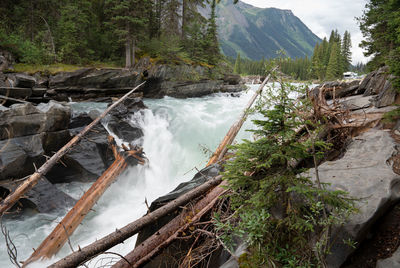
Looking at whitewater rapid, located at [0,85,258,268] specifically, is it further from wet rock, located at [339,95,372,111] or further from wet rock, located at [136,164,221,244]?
wet rock, located at [339,95,372,111]

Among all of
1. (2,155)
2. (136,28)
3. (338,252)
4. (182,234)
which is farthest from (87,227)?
(136,28)

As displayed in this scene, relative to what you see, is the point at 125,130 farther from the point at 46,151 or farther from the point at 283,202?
the point at 283,202

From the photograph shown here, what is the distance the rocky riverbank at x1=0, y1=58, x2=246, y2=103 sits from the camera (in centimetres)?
1312

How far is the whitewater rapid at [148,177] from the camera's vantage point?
253 inches

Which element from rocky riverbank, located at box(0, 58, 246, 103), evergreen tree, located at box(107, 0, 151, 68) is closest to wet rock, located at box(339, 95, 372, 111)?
rocky riverbank, located at box(0, 58, 246, 103)

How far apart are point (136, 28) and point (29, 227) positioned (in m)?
21.1

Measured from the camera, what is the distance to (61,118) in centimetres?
938

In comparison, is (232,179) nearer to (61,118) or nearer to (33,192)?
(33,192)

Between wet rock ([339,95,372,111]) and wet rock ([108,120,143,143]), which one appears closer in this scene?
wet rock ([339,95,372,111])

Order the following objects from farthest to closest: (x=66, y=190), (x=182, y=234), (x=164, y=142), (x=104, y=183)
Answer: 1. (x=164, y=142)
2. (x=66, y=190)
3. (x=104, y=183)
4. (x=182, y=234)

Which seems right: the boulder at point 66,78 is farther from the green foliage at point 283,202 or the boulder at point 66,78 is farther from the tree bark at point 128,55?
the green foliage at point 283,202

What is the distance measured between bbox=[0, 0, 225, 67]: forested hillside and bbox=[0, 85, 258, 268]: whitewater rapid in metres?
10.5

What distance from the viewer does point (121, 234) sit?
3398 millimetres

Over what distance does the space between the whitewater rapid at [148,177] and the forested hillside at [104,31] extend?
10.5 m
